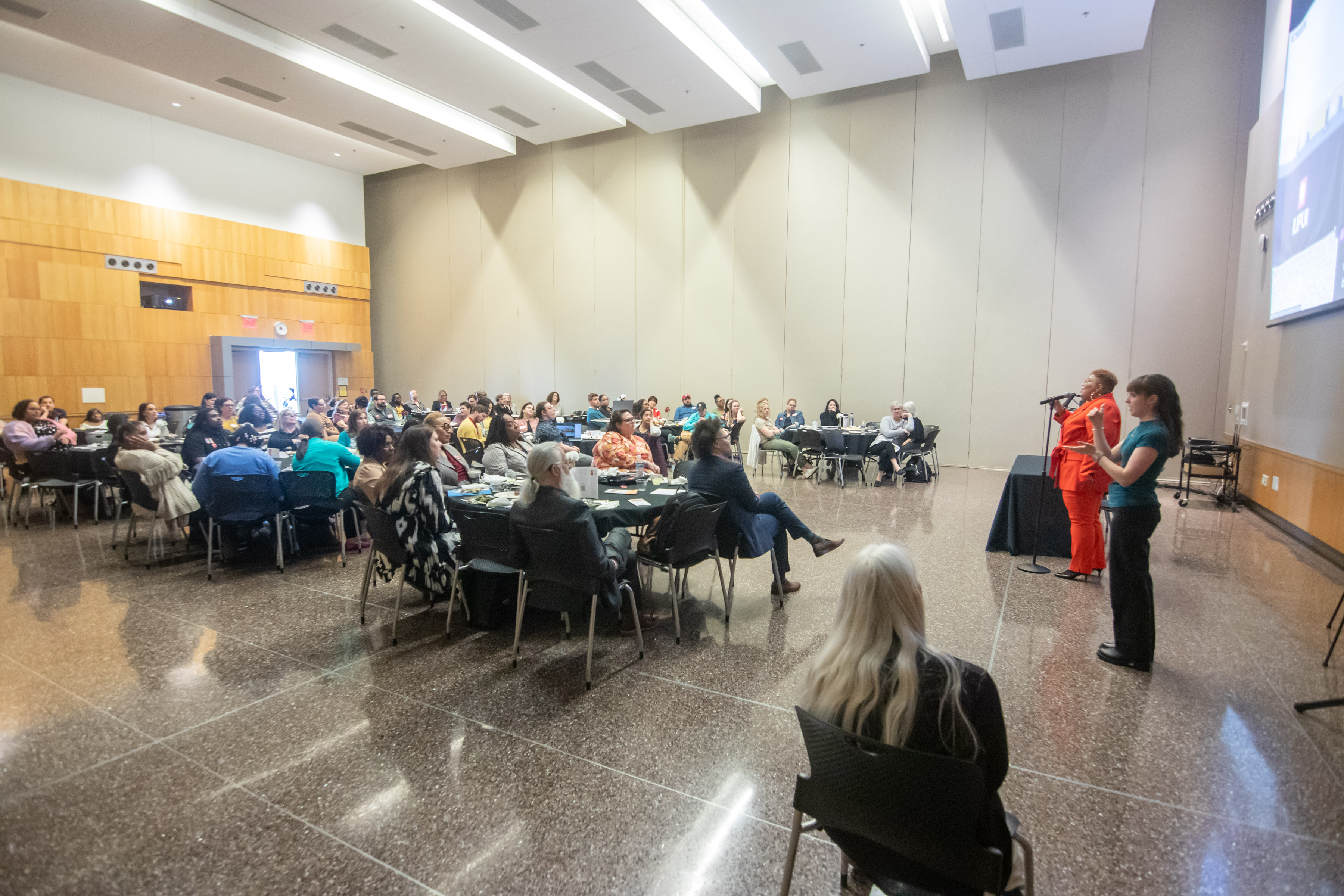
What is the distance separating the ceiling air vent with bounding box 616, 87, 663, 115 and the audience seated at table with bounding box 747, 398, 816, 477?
18.6 ft

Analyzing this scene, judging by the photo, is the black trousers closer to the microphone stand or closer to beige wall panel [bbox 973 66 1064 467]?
the microphone stand

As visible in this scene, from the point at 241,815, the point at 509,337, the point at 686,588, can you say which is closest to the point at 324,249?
the point at 509,337

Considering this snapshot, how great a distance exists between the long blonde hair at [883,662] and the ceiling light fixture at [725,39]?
365 inches

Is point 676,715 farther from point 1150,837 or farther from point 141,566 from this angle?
point 141,566

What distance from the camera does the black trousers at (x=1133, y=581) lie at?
10.8 feet

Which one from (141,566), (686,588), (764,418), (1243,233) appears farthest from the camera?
(764,418)

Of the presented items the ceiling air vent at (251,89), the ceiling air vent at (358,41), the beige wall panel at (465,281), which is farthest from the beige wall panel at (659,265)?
the ceiling air vent at (251,89)

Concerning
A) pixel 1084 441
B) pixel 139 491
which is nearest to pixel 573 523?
pixel 1084 441

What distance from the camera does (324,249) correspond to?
630 inches

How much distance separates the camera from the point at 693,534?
3826 millimetres

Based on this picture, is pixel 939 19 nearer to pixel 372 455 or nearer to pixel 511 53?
pixel 511 53

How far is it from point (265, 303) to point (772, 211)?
454 inches

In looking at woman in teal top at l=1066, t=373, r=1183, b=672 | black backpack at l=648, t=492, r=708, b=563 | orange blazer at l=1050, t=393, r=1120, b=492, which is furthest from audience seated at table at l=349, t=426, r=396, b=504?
orange blazer at l=1050, t=393, r=1120, b=492

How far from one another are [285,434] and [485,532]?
550 cm
